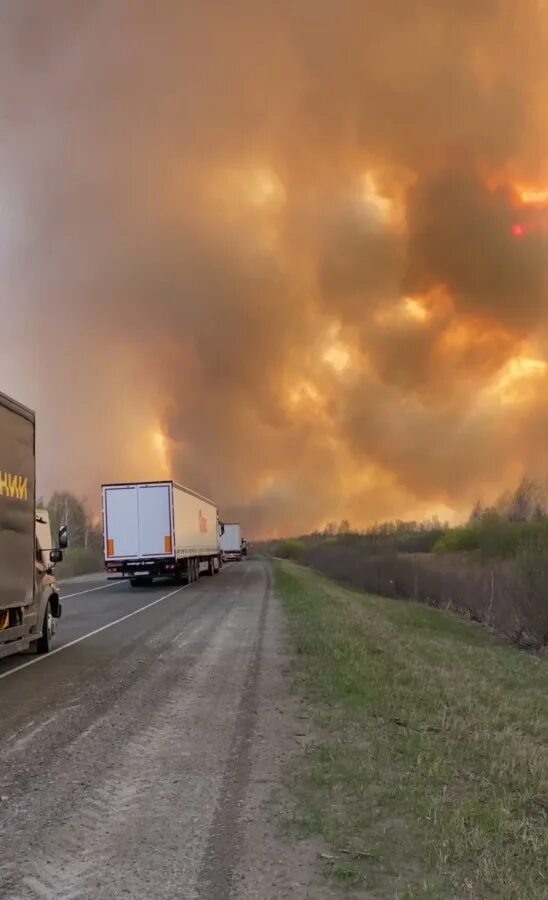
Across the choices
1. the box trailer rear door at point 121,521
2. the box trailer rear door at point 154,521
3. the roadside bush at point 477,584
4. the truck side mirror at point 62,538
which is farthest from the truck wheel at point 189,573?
the truck side mirror at point 62,538

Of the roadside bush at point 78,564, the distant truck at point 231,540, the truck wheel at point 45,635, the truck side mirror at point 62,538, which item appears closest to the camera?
the truck wheel at point 45,635

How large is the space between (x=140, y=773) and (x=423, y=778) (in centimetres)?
233

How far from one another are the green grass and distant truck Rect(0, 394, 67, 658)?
4.45 m

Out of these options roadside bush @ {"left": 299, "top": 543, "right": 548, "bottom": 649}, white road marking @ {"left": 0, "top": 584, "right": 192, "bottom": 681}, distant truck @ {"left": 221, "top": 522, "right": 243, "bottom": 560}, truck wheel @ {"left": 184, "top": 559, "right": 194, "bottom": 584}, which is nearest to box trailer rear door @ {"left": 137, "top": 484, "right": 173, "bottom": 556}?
truck wheel @ {"left": 184, "top": 559, "right": 194, "bottom": 584}

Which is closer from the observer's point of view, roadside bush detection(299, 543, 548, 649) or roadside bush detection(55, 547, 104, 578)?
roadside bush detection(299, 543, 548, 649)

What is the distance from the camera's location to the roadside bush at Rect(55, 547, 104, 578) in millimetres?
48875

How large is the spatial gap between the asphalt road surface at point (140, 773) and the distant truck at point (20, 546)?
580 millimetres

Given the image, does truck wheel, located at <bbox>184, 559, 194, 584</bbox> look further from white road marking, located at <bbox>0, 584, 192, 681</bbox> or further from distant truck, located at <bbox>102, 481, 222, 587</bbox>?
white road marking, located at <bbox>0, 584, 192, 681</bbox>

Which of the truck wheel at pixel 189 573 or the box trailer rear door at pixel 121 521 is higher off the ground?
the box trailer rear door at pixel 121 521

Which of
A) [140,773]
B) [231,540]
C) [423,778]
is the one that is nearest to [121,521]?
[140,773]

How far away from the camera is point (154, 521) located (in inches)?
1148

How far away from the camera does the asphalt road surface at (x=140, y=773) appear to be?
→ 3.98 meters

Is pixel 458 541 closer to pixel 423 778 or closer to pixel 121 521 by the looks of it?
pixel 121 521

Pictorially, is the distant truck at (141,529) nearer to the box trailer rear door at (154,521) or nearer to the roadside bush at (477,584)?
the box trailer rear door at (154,521)
